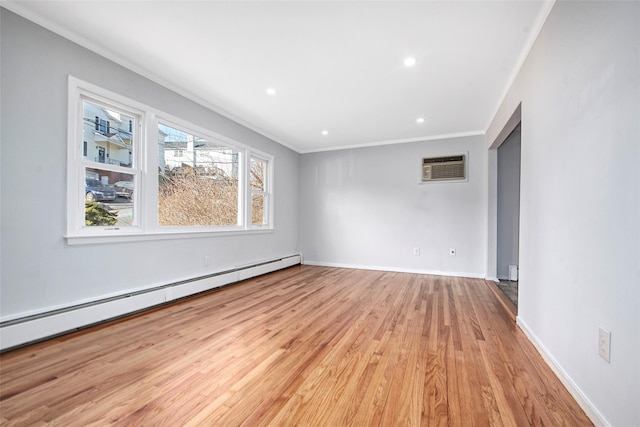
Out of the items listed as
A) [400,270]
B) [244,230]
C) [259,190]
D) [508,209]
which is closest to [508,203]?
[508,209]

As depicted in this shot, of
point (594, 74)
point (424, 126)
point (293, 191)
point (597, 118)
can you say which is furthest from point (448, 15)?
point (293, 191)

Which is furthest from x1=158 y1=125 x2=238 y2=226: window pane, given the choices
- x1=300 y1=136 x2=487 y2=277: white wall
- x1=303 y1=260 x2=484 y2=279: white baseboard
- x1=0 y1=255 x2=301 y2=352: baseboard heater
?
x1=303 y1=260 x2=484 y2=279: white baseboard

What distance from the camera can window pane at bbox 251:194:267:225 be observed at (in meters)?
4.65

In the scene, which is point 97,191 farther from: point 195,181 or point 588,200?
point 588,200

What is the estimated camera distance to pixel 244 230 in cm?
425

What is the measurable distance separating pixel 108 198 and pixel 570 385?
151 inches

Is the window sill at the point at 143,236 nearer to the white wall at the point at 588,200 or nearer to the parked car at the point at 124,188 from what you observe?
the parked car at the point at 124,188

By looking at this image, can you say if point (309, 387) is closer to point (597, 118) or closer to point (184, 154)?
point (597, 118)

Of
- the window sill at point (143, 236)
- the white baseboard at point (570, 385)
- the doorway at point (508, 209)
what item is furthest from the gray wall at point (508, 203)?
the window sill at point (143, 236)

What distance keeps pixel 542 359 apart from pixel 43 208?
3.92 m

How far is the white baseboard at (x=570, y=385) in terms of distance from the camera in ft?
4.00

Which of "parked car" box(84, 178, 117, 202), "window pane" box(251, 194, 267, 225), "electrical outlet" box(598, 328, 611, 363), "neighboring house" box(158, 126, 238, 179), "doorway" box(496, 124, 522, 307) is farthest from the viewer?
"window pane" box(251, 194, 267, 225)

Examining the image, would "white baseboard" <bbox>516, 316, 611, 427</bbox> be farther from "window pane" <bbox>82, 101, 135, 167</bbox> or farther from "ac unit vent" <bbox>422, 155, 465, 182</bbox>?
"window pane" <bbox>82, 101, 135, 167</bbox>

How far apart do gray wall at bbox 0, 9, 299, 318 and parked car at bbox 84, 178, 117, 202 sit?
0.70 feet
